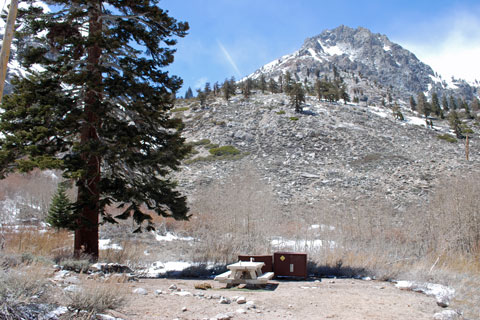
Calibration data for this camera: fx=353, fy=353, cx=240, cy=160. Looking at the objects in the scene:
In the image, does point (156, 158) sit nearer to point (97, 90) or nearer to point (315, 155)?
point (97, 90)

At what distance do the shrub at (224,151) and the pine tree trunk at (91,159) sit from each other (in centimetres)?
2062

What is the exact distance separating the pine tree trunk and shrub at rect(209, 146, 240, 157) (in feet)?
67.7

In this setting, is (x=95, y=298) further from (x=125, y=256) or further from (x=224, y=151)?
(x=224, y=151)

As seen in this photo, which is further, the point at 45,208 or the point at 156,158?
the point at 45,208

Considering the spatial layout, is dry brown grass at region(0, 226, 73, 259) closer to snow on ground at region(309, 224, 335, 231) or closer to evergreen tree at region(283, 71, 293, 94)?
snow on ground at region(309, 224, 335, 231)

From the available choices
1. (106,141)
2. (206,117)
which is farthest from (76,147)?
(206,117)

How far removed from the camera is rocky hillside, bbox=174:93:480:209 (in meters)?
23.0

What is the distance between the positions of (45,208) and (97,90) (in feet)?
36.9

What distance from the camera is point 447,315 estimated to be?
514 centimetres

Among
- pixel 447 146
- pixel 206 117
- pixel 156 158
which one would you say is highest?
pixel 206 117

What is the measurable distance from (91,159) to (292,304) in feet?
18.1

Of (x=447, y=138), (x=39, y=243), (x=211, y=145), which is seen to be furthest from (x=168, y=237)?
(x=447, y=138)

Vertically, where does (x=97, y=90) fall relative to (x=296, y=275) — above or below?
above

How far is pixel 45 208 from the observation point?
54.7 feet
